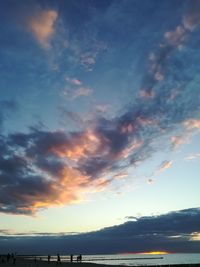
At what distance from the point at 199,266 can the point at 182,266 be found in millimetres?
4609

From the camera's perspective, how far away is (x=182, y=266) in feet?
251

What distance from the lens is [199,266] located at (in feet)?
240
